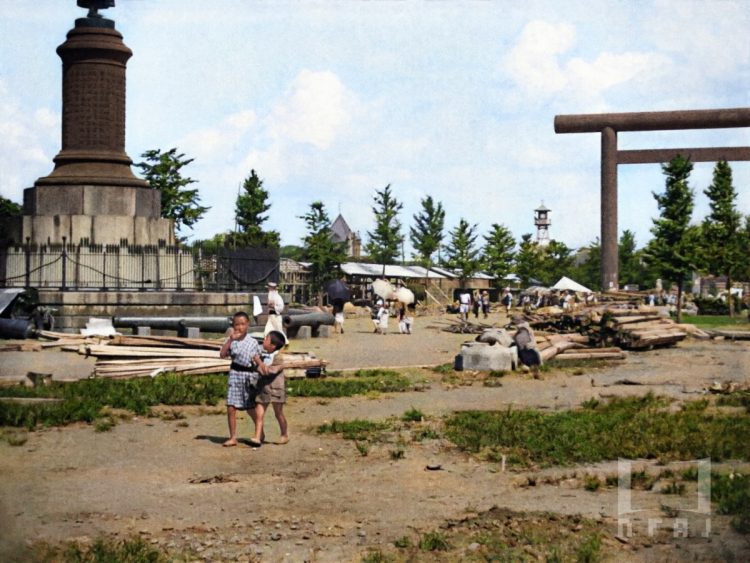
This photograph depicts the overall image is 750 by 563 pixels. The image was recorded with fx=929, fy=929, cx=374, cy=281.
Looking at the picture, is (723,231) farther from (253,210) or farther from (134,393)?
(134,393)

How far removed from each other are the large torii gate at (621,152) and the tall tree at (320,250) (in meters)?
18.7

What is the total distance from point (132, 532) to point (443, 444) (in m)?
4.41

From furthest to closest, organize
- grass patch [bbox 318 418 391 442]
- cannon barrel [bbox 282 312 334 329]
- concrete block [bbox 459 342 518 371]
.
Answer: cannon barrel [bbox 282 312 334 329] → concrete block [bbox 459 342 518 371] → grass patch [bbox 318 418 391 442]

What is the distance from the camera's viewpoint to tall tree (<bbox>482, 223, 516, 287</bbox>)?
7875 centimetres

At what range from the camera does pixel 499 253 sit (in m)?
79.2

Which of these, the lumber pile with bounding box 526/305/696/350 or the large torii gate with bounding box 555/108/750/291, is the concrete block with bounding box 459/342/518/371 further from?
the large torii gate with bounding box 555/108/750/291

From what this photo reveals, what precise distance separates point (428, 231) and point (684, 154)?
116 ft

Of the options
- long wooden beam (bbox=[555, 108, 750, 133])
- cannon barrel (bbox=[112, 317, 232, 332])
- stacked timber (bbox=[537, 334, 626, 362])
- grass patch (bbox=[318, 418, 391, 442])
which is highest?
long wooden beam (bbox=[555, 108, 750, 133])

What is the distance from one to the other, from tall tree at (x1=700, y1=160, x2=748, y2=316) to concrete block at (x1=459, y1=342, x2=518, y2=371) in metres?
35.6

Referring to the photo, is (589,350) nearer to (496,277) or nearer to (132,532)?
(132,532)

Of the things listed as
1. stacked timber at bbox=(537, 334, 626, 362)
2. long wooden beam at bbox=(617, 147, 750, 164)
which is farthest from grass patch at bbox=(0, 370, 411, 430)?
long wooden beam at bbox=(617, 147, 750, 164)

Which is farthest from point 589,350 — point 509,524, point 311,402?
point 509,524

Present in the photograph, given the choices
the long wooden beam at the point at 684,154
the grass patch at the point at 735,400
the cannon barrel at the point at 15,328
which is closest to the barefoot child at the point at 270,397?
the grass patch at the point at 735,400

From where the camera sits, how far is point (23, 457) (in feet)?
31.6
